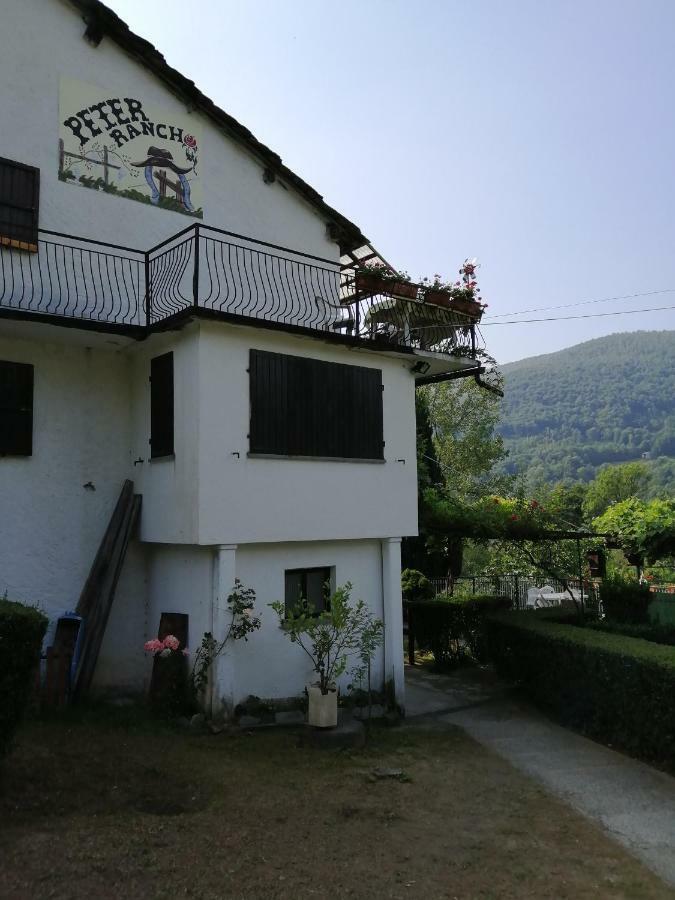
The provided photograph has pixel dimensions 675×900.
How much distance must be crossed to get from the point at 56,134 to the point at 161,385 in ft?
13.4

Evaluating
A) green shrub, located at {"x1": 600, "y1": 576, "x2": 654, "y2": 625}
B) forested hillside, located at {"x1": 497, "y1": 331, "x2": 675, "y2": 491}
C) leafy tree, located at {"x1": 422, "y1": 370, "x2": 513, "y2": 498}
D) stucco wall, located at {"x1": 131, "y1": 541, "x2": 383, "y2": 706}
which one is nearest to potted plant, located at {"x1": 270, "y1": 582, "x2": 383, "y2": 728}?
stucco wall, located at {"x1": 131, "y1": 541, "x2": 383, "y2": 706}

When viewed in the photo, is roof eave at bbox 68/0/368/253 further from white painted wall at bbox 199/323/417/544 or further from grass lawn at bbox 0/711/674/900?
grass lawn at bbox 0/711/674/900

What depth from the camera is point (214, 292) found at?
1192 cm

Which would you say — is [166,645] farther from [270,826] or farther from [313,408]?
[313,408]

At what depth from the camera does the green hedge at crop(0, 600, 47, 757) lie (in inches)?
238

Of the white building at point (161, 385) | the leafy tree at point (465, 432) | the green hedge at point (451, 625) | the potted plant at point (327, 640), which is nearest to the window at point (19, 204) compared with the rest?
the white building at point (161, 385)

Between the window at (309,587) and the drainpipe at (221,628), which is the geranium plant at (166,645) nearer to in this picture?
the drainpipe at (221,628)

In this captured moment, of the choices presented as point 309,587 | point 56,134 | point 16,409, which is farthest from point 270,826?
point 56,134

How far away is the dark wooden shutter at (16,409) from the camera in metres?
9.97

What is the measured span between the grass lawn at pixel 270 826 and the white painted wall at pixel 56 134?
733 cm

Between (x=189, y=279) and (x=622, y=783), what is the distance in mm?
9496

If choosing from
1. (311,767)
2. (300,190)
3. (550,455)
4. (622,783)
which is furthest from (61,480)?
(550,455)

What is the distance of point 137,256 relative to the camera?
11383mm

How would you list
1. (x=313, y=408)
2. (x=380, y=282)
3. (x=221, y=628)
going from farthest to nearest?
(x=380, y=282), (x=313, y=408), (x=221, y=628)
